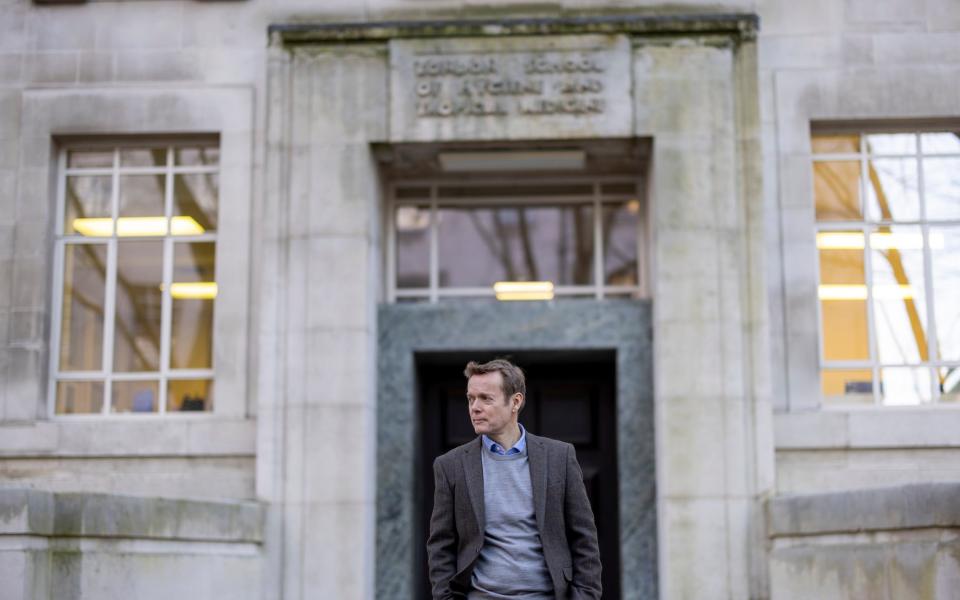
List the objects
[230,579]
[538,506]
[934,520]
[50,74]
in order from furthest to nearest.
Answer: [50,74] < [230,579] < [934,520] < [538,506]

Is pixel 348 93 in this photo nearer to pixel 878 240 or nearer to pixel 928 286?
pixel 878 240

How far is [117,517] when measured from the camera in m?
10.5

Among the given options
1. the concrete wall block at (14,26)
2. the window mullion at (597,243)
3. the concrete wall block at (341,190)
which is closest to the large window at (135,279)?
the concrete wall block at (14,26)

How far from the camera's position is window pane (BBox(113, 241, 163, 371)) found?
40.9 ft

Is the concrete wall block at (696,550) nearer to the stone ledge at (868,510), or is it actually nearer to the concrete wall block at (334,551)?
the stone ledge at (868,510)

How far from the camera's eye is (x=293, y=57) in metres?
12.1

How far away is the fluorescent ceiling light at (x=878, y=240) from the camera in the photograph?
483 inches

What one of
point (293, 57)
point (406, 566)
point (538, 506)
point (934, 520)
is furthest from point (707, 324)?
point (538, 506)

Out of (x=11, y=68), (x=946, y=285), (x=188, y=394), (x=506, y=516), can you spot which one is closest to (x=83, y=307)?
(x=188, y=394)

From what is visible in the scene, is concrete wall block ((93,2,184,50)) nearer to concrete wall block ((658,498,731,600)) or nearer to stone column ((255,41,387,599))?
stone column ((255,41,387,599))

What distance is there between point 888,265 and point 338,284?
5.06 m

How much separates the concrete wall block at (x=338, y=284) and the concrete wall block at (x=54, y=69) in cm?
300

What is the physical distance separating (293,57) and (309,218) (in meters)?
1.50

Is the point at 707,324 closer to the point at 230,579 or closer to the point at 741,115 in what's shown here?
the point at 741,115
